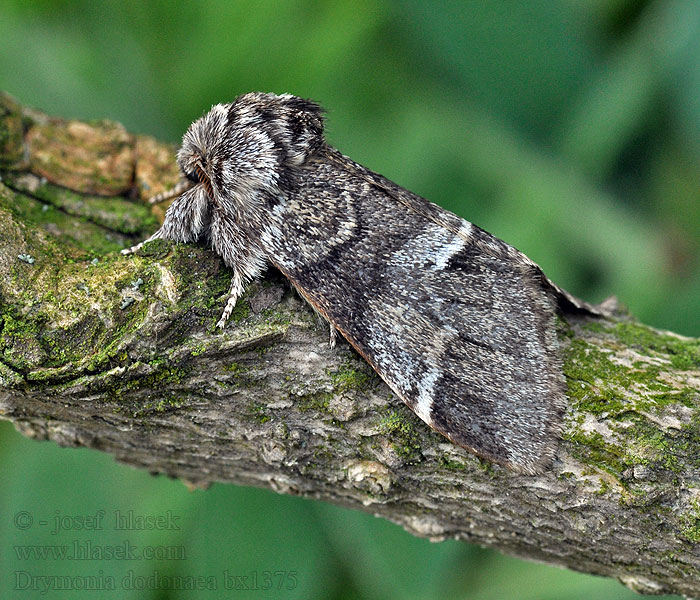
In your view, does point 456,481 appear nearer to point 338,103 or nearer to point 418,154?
point 418,154

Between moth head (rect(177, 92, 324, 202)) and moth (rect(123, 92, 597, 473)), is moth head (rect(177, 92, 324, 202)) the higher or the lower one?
the higher one

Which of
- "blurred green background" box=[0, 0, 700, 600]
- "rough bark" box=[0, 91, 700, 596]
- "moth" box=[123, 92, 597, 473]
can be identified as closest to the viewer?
"rough bark" box=[0, 91, 700, 596]

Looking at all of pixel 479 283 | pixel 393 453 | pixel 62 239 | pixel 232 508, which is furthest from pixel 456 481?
pixel 232 508

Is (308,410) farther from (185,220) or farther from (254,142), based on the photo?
(254,142)

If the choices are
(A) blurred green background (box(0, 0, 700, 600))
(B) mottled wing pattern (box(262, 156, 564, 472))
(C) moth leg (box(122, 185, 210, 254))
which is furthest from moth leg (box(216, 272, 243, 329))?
(A) blurred green background (box(0, 0, 700, 600))

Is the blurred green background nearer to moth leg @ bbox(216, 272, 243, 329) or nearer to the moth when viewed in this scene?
the moth

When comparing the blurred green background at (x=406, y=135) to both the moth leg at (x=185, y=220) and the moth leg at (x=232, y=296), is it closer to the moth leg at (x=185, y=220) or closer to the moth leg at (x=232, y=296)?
the moth leg at (x=185, y=220)

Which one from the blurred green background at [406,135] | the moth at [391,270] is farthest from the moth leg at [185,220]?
the blurred green background at [406,135]
